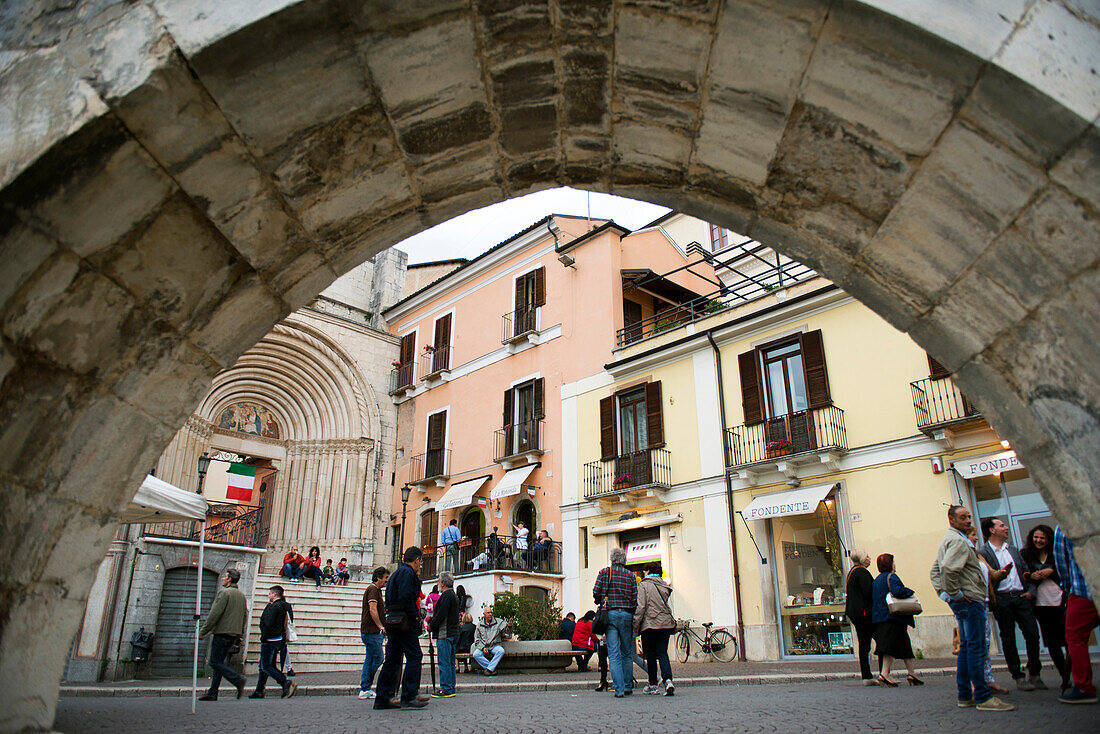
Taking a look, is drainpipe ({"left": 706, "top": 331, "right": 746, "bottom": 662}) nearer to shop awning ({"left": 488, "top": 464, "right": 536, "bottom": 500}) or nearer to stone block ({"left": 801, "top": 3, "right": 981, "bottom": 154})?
shop awning ({"left": 488, "top": 464, "right": 536, "bottom": 500})

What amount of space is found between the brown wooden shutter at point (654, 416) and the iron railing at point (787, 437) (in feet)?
6.11

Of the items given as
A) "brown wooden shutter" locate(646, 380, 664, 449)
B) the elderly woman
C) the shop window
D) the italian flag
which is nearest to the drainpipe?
the shop window

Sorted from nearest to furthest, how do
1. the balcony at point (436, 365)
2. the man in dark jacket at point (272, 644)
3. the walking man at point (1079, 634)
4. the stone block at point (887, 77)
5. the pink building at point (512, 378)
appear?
the stone block at point (887, 77), the walking man at point (1079, 634), the man in dark jacket at point (272, 644), the pink building at point (512, 378), the balcony at point (436, 365)

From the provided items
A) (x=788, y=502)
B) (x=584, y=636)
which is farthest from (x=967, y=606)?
(x=788, y=502)

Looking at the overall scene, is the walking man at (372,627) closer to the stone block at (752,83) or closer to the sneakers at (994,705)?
the sneakers at (994,705)

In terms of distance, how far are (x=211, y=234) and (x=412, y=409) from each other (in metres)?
22.6

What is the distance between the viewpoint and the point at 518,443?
821 inches

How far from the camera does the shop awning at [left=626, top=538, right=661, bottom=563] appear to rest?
660 inches

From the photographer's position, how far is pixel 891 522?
13.2 m

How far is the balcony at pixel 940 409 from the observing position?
12484 millimetres

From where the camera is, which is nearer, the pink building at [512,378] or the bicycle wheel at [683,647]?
the bicycle wheel at [683,647]

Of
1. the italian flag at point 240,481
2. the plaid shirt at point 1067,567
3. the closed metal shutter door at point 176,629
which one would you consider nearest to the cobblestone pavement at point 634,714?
the plaid shirt at point 1067,567

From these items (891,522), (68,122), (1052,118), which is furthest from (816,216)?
(891,522)

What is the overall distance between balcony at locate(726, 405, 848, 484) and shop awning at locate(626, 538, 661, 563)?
2668 mm
